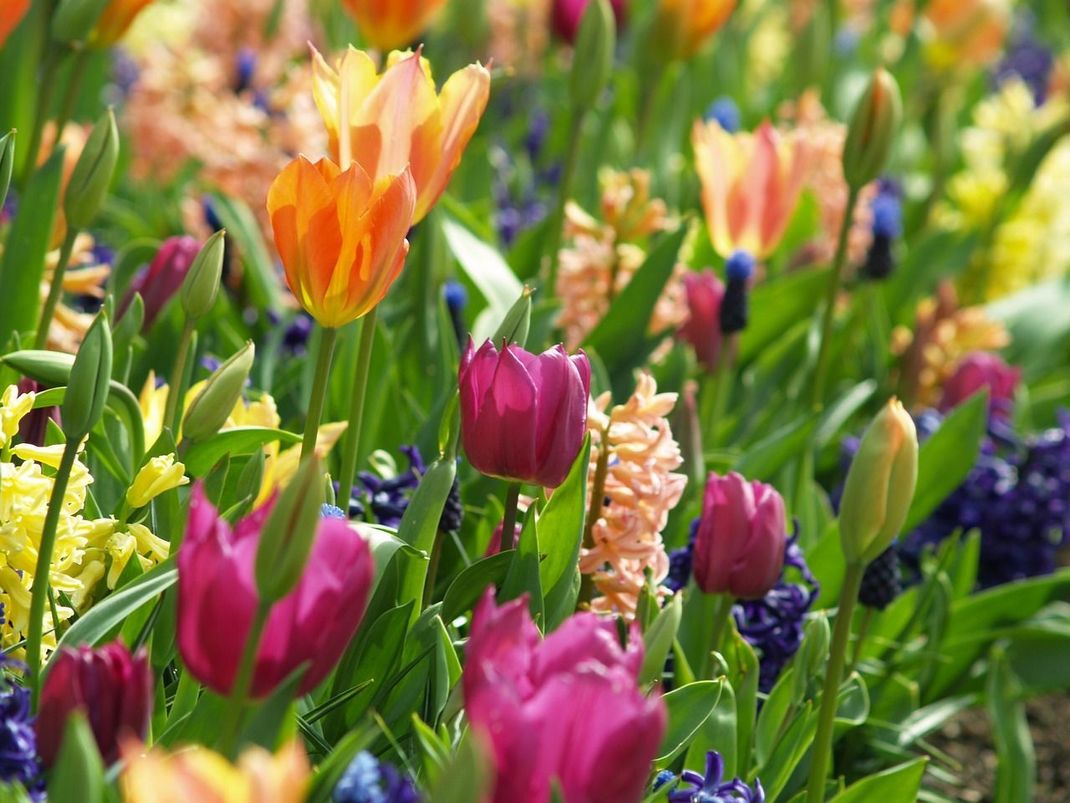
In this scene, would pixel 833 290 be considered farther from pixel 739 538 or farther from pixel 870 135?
pixel 739 538

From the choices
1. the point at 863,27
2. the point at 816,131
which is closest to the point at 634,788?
the point at 816,131

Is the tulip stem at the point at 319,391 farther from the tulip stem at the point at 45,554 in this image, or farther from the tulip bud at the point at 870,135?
the tulip bud at the point at 870,135

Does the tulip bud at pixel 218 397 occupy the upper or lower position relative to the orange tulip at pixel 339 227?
lower

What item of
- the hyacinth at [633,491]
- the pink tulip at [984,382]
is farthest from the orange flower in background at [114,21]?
the pink tulip at [984,382]

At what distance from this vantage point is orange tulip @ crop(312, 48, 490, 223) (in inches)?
49.1

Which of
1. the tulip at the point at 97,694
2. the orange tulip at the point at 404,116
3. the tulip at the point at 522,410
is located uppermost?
the orange tulip at the point at 404,116

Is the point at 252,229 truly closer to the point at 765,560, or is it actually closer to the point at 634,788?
the point at 765,560

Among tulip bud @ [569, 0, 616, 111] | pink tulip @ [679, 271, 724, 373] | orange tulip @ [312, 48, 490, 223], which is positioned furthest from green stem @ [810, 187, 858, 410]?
orange tulip @ [312, 48, 490, 223]

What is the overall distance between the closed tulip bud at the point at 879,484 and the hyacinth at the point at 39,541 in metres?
0.52

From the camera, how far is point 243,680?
815mm

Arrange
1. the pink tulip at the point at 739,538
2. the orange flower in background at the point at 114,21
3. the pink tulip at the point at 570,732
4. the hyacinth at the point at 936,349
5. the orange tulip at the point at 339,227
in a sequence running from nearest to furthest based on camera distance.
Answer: the pink tulip at the point at 570,732 → the orange tulip at the point at 339,227 → the pink tulip at the point at 739,538 → the orange flower in background at the point at 114,21 → the hyacinth at the point at 936,349

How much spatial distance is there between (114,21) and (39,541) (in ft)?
2.71

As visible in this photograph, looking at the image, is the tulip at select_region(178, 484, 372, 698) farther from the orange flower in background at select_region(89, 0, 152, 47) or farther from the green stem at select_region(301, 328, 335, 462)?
the orange flower in background at select_region(89, 0, 152, 47)

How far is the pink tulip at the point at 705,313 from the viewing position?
2018 mm
